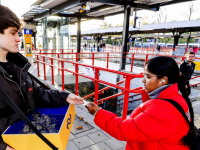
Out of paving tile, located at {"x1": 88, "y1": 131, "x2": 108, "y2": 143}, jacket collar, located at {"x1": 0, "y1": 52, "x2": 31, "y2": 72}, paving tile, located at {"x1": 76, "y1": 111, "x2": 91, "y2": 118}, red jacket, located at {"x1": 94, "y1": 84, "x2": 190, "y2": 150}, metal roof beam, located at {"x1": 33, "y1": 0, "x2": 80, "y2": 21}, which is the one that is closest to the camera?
red jacket, located at {"x1": 94, "y1": 84, "x2": 190, "y2": 150}

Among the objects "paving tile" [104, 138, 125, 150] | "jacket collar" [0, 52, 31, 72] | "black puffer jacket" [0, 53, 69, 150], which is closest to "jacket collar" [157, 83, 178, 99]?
"black puffer jacket" [0, 53, 69, 150]

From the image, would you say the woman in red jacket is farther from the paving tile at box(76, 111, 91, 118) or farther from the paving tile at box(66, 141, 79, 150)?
the paving tile at box(76, 111, 91, 118)

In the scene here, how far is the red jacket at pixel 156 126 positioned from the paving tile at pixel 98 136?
1.46 m

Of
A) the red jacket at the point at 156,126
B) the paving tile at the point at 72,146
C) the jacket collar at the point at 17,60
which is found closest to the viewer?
the red jacket at the point at 156,126

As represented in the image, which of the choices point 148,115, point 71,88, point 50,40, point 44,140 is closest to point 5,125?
point 44,140

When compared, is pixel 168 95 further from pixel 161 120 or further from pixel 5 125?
pixel 5 125

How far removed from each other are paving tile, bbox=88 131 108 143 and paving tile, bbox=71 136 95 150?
0.23 ft

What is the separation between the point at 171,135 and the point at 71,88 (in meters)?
5.39

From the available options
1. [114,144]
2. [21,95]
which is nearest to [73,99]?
[21,95]

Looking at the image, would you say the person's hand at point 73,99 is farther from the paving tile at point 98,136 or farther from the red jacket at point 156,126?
the paving tile at point 98,136

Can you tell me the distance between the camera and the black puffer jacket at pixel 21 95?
1064 mm

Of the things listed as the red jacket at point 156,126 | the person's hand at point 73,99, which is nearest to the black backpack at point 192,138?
the red jacket at point 156,126

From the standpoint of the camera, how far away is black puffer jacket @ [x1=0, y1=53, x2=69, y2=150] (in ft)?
3.49

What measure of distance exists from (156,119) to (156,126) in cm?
A: 5
